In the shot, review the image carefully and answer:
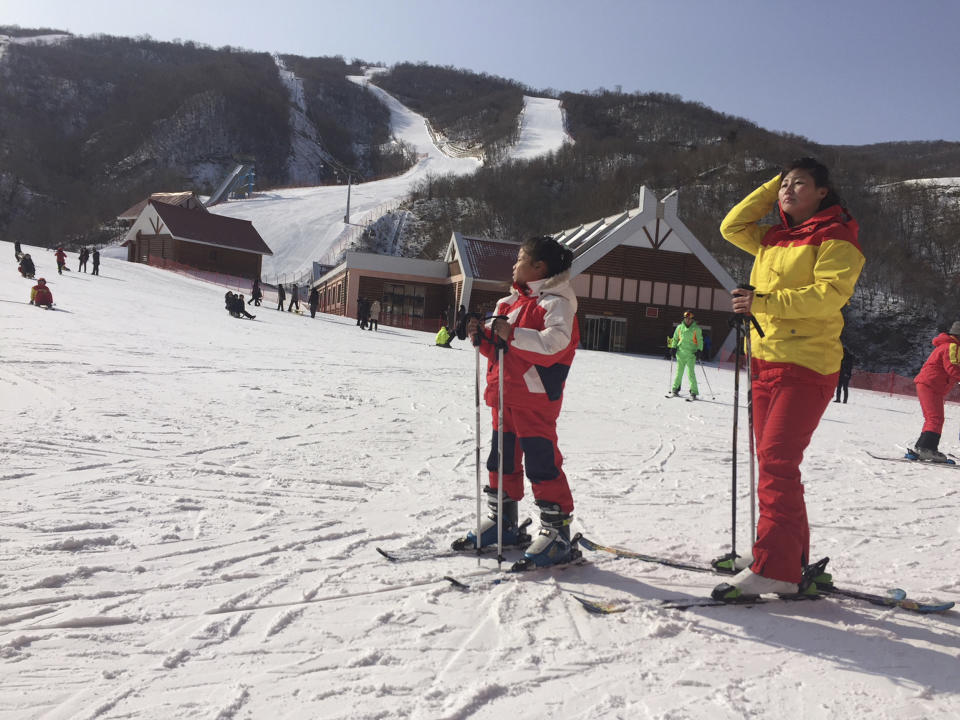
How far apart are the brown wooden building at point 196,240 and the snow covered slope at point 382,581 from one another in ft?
122

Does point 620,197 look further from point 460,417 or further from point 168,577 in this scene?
point 168,577

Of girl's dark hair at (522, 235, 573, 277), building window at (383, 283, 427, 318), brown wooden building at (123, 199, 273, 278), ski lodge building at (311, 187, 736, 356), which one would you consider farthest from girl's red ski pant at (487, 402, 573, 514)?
brown wooden building at (123, 199, 273, 278)

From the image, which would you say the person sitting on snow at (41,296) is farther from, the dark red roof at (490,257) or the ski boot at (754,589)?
the dark red roof at (490,257)

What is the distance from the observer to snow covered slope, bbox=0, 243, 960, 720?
1.84 meters

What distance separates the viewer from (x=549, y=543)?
287cm

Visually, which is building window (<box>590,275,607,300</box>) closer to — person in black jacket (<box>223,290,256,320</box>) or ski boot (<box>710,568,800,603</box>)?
person in black jacket (<box>223,290,256,320</box>)

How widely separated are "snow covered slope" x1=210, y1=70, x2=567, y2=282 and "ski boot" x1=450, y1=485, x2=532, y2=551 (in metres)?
50.0

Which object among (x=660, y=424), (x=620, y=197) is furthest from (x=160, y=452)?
(x=620, y=197)

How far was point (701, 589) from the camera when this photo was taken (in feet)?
8.96

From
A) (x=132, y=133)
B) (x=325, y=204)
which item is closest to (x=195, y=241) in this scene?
(x=325, y=204)

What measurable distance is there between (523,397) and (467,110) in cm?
10613

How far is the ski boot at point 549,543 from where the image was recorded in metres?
2.84

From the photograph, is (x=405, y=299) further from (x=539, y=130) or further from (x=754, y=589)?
(x=539, y=130)

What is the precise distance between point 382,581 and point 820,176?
2534mm
